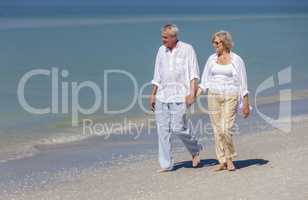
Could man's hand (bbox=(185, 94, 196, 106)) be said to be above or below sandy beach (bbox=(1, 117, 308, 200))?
above

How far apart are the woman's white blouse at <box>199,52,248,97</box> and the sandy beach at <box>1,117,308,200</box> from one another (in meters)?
0.88

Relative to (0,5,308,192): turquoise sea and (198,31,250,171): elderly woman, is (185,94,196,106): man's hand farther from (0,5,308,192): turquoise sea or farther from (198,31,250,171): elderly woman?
(0,5,308,192): turquoise sea

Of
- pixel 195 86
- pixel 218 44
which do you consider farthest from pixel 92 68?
A: pixel 218 44

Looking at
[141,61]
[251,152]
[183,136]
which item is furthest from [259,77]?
[183,136]

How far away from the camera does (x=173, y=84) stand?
1021 centimetres

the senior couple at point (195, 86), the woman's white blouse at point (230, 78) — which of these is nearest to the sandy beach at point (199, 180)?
the senior couple at point (195, 86)

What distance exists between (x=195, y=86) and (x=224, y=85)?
294 millimetres

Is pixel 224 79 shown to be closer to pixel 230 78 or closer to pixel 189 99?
pixel 230 78

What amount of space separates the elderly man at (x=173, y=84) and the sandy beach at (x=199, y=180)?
1.76 feet

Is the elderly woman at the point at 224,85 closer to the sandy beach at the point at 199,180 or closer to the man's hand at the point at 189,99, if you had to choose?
the man's hand at the point at 189,99

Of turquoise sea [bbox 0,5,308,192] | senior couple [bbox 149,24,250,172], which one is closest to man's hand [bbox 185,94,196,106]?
senior couple [bbox 149,24,250,172]

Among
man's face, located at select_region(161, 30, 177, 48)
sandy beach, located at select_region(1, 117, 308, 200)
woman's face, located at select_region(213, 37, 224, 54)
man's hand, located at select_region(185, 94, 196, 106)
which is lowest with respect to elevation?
sandy beach, located at select_region(1, 117, 308, 200)

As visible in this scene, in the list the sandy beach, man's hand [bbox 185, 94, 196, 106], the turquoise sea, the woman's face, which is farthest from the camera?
the turquoise sea

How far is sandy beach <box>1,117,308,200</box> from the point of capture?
30.3 feet
